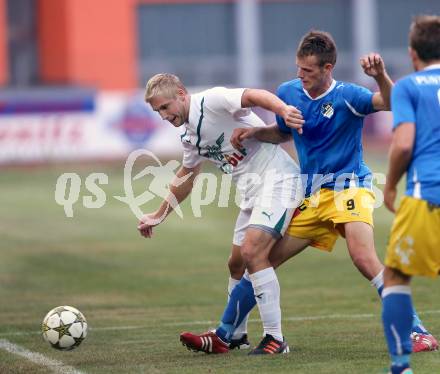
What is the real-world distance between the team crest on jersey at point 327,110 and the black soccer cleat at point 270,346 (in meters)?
1.64

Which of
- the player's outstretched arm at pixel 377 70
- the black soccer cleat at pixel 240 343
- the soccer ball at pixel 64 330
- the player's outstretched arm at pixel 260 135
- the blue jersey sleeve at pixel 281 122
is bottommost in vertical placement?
the black soccer cleat at pixel 240 343

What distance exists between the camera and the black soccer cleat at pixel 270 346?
834cm

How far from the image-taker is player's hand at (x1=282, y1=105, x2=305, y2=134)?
774 cm

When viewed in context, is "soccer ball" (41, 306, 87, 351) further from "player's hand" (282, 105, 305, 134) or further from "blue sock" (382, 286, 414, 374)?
"blue sock" (382, 286, 414, 374)

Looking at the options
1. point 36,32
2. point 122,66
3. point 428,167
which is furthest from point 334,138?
point 36,32

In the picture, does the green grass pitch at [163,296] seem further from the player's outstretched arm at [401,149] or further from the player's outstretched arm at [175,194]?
the player's outstretched arm at [401,149]

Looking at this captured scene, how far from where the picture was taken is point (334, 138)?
8.48 m

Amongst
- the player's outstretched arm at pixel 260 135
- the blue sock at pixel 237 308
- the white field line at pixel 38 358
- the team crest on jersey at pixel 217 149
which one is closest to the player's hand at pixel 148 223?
the team crest on jersey at pixel 217 149

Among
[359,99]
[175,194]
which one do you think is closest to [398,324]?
[359,99]

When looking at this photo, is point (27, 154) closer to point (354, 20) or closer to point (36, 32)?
point (36, 32)

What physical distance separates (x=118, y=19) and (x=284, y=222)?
126 ft

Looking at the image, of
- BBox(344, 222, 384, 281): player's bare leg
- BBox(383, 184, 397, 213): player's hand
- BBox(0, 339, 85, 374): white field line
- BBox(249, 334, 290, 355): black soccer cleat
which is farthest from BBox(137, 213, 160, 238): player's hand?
BBox(383, 184, 397, 213): player's hand

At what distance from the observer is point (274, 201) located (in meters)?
8.47

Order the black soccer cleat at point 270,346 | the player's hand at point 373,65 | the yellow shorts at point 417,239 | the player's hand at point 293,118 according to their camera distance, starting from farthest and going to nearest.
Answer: the black soccer cleat at point 270,346 < the player's hand at point 373,65 < the player's hand at point 293,118 < the yellow shorts at point 417,239
